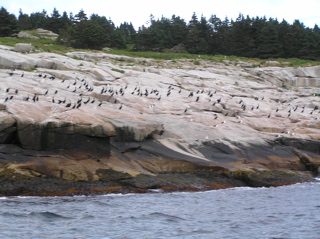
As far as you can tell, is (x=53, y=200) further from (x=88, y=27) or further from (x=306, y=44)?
(x=306, y=44)

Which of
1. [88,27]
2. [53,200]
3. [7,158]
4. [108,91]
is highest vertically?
[88,27]

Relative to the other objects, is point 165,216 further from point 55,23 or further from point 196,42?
point 55,23

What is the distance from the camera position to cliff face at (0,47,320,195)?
79.7ft

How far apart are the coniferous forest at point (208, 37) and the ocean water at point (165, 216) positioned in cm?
5773

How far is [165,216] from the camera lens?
19.4m

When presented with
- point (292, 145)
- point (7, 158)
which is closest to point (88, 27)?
point (292, 145)

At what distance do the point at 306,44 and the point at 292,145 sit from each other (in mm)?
58117

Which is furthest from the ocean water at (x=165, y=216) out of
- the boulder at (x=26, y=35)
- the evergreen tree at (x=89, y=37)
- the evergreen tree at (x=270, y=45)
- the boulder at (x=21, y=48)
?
the boulder at (x=26, y=35)

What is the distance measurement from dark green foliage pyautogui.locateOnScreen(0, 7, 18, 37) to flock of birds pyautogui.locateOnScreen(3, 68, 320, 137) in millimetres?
46223

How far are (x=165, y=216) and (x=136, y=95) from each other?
22102 millimetres

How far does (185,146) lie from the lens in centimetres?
2950

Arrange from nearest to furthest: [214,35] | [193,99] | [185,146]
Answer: [185,146], [193,99], [214,35]

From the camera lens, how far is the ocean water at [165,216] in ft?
54.3

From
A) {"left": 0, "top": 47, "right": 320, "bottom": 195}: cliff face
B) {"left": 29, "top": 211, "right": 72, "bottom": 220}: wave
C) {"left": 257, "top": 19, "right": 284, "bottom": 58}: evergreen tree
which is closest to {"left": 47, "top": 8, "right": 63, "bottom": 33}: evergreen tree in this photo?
{"left": 257, "top": 19, "right": 284, "bottom": 58}: evergreen tree
